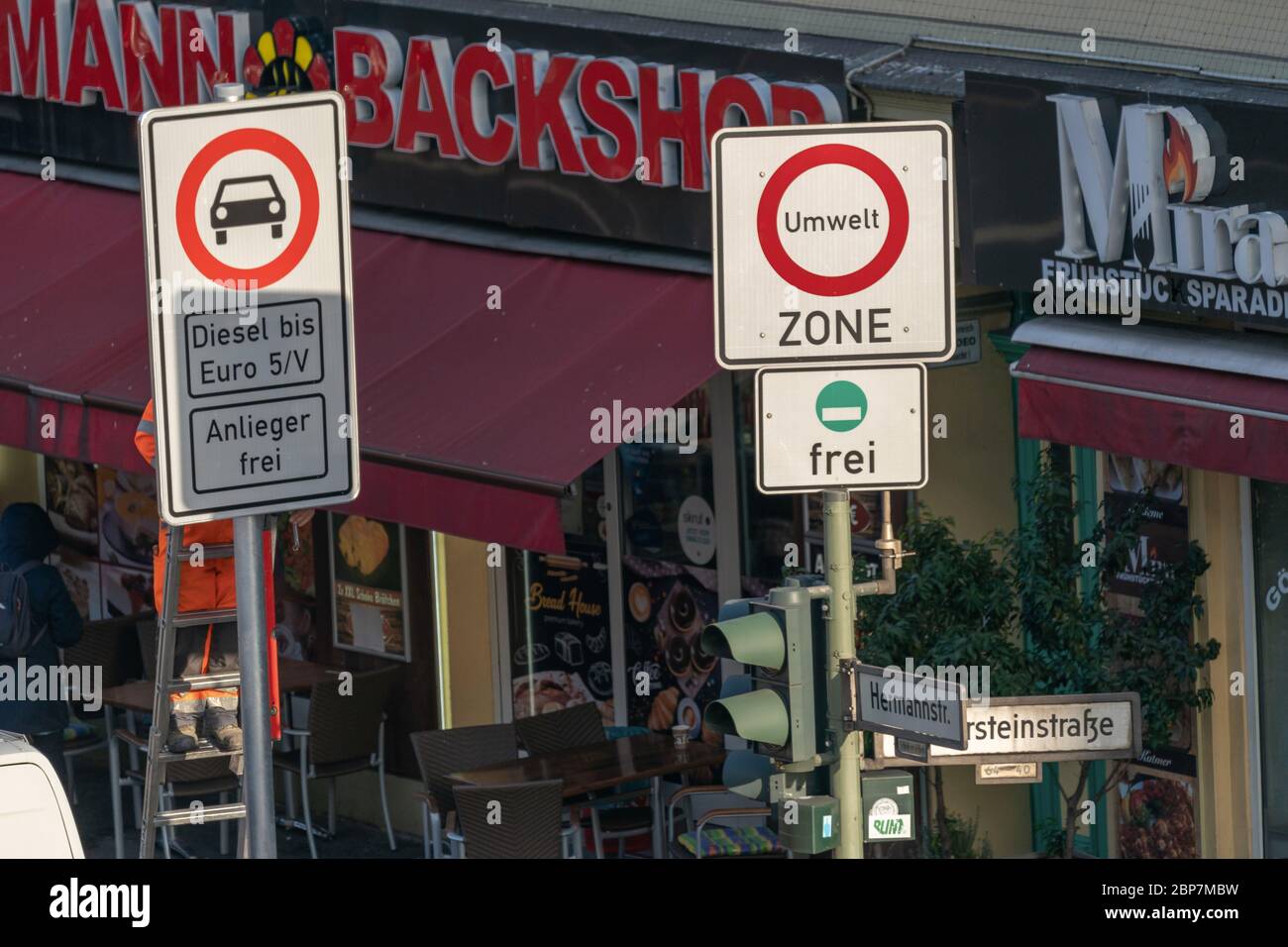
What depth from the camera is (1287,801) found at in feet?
32.2

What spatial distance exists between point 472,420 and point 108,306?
3.57 m

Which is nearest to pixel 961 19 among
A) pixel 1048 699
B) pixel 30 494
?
pixel 1048 699

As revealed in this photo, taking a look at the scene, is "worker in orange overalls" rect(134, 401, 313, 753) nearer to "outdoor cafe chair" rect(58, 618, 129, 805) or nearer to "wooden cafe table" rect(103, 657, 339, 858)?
"wooden cafe table" rect(103, 657, 339, 858)

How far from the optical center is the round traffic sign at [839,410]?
6359 millimetres

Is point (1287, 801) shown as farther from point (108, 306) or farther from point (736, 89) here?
point (108, 306)

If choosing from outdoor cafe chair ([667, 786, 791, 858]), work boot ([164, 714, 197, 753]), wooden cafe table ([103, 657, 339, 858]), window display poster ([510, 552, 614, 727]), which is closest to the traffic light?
work boot ([164, 714, 197, 753])

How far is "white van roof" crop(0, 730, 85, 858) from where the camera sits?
19.4 ft

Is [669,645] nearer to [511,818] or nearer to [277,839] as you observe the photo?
[511,818]

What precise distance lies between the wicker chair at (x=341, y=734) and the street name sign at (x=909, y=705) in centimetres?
669

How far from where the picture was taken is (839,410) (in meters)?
6.37

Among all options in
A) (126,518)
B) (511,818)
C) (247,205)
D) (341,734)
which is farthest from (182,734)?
(126,518)

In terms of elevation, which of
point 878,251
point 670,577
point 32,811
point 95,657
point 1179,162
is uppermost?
point 1179,162

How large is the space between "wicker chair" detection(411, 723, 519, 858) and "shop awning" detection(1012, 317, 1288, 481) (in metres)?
3.65

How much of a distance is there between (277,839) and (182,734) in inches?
159
